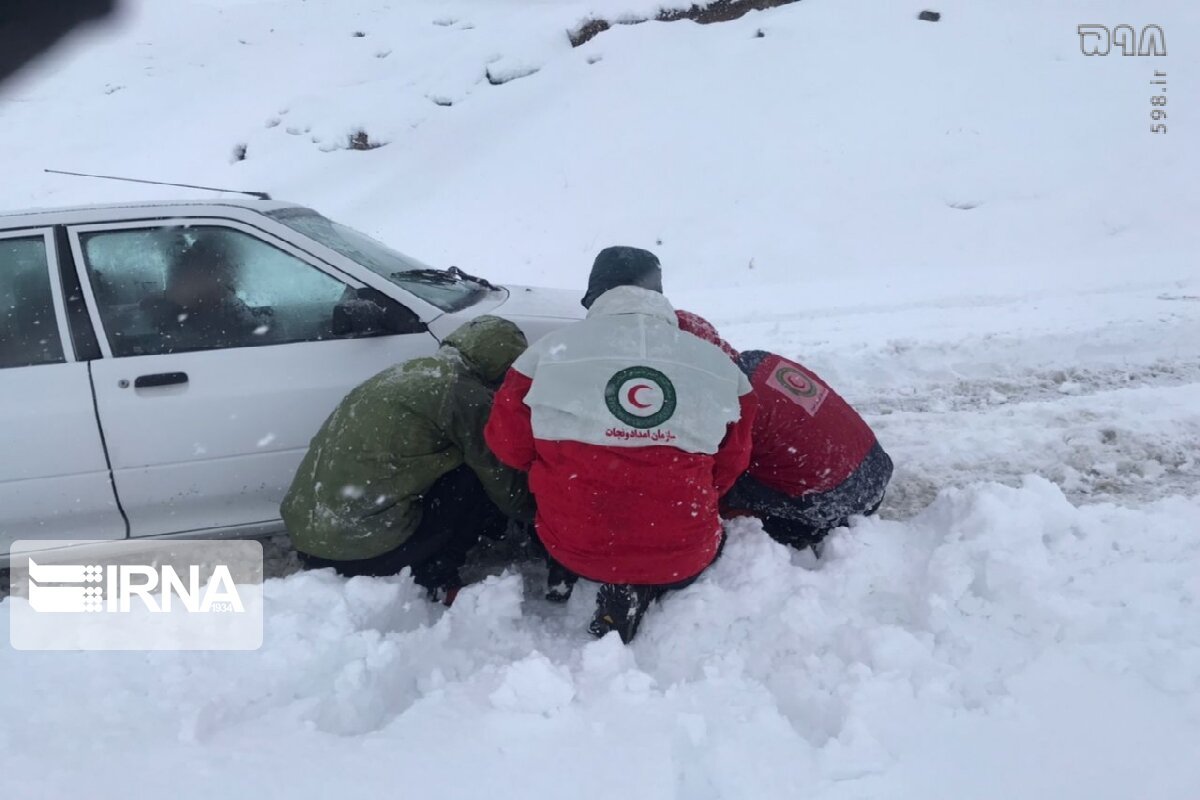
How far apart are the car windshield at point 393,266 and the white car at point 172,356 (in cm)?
8

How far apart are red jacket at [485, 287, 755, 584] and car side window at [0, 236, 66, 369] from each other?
6.58 feet

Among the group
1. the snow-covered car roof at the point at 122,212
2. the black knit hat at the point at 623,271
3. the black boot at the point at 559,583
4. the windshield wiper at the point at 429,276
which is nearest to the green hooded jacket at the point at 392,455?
the black boot at the point at 559,583

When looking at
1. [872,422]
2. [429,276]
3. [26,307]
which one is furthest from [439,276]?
[872,422]

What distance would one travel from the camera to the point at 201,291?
3.53 m

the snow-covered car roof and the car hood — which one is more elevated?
the snow-covered car roof

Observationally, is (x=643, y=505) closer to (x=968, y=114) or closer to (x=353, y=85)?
(x=968, y=114)

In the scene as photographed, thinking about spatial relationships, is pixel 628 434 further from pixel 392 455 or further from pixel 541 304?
pixel 541 304

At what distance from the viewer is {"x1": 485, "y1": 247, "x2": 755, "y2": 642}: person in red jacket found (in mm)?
2650

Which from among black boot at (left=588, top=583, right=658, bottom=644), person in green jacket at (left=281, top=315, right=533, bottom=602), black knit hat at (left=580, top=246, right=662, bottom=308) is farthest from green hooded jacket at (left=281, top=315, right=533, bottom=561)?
black boot at (left=588, top=583, right=658, bottom=644)

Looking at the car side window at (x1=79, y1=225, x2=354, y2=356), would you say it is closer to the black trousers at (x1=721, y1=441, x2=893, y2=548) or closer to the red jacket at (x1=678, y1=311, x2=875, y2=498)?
the red jacket at (x1=678, y1=311, x2=875, y2=498)

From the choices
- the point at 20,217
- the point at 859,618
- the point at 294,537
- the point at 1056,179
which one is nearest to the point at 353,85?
the point at 1056,179

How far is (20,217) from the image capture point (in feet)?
11.4

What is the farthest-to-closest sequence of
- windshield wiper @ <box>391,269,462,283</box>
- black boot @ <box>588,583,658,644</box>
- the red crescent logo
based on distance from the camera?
windshield wiper @ <box>391,269,462,283</box>
black boot @ <box>588,583,658,644</box>
the red crescent logo

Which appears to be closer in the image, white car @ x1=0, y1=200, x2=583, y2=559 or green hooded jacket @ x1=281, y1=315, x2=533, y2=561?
green hooded jacket @ x1=281, y1=315, x2=533, y2=561
